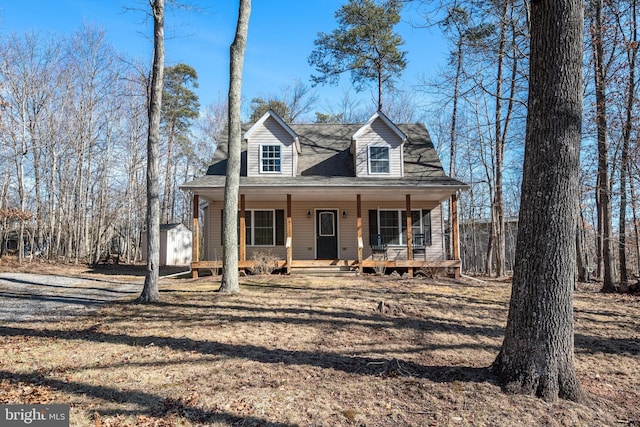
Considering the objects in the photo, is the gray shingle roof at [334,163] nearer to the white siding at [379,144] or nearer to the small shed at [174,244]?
the white siding at [379,144]

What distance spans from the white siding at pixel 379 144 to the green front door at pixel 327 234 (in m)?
2.08

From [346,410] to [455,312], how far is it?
408 cm

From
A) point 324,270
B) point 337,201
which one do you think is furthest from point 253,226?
point 324,270

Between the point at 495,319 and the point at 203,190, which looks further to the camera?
the point at 203,190

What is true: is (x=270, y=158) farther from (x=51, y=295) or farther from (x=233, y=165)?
(x=51, y=295)

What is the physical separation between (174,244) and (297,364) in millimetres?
18125

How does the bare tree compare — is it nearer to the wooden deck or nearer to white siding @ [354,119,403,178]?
the wooden deck

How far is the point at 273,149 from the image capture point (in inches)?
519

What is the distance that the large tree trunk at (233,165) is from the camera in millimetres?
7867

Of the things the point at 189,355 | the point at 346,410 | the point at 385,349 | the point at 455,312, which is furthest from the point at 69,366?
the point at 455,312

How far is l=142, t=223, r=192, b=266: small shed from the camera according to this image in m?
19.7

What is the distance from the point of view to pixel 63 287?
934 cm

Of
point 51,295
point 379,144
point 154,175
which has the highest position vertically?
point 379,144

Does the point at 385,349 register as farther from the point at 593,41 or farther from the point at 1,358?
the point at 593,41
